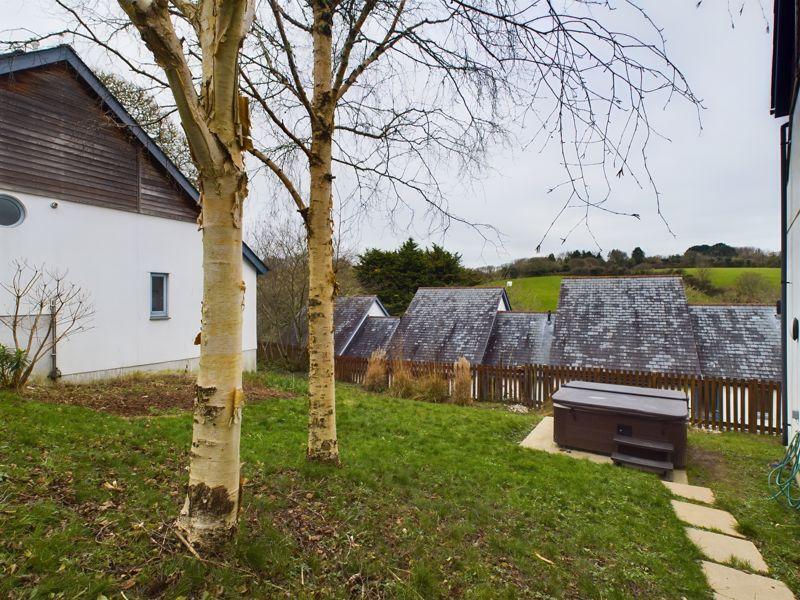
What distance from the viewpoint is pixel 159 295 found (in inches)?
423

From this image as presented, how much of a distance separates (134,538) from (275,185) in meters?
3.86

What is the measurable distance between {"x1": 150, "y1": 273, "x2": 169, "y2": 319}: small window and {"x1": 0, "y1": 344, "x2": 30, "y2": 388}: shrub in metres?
4.10

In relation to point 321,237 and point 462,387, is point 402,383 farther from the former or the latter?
point 321,237

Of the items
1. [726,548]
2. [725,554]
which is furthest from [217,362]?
[726,548]

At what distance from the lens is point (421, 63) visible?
4.07m

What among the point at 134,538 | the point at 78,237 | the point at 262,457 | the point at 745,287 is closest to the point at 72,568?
the point at 134,538

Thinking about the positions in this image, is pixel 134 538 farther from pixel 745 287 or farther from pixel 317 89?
pixel 745 287

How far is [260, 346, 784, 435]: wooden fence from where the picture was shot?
9805 mm

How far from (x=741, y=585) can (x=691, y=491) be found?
7.58 feet

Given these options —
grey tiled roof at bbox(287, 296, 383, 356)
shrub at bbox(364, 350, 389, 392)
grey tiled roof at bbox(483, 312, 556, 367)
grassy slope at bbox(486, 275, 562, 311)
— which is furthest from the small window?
grassy slope at bbox(486, 275, 562, 311)

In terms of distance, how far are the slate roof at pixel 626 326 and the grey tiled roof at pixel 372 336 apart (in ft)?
23.6

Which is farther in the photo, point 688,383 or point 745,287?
point 745,287

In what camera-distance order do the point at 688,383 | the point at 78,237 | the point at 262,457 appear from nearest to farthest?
the point at 262,457 < the point at 78,237 < the point at 688,383

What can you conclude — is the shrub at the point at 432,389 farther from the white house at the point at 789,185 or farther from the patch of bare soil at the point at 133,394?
the white house at the point at 789,185
